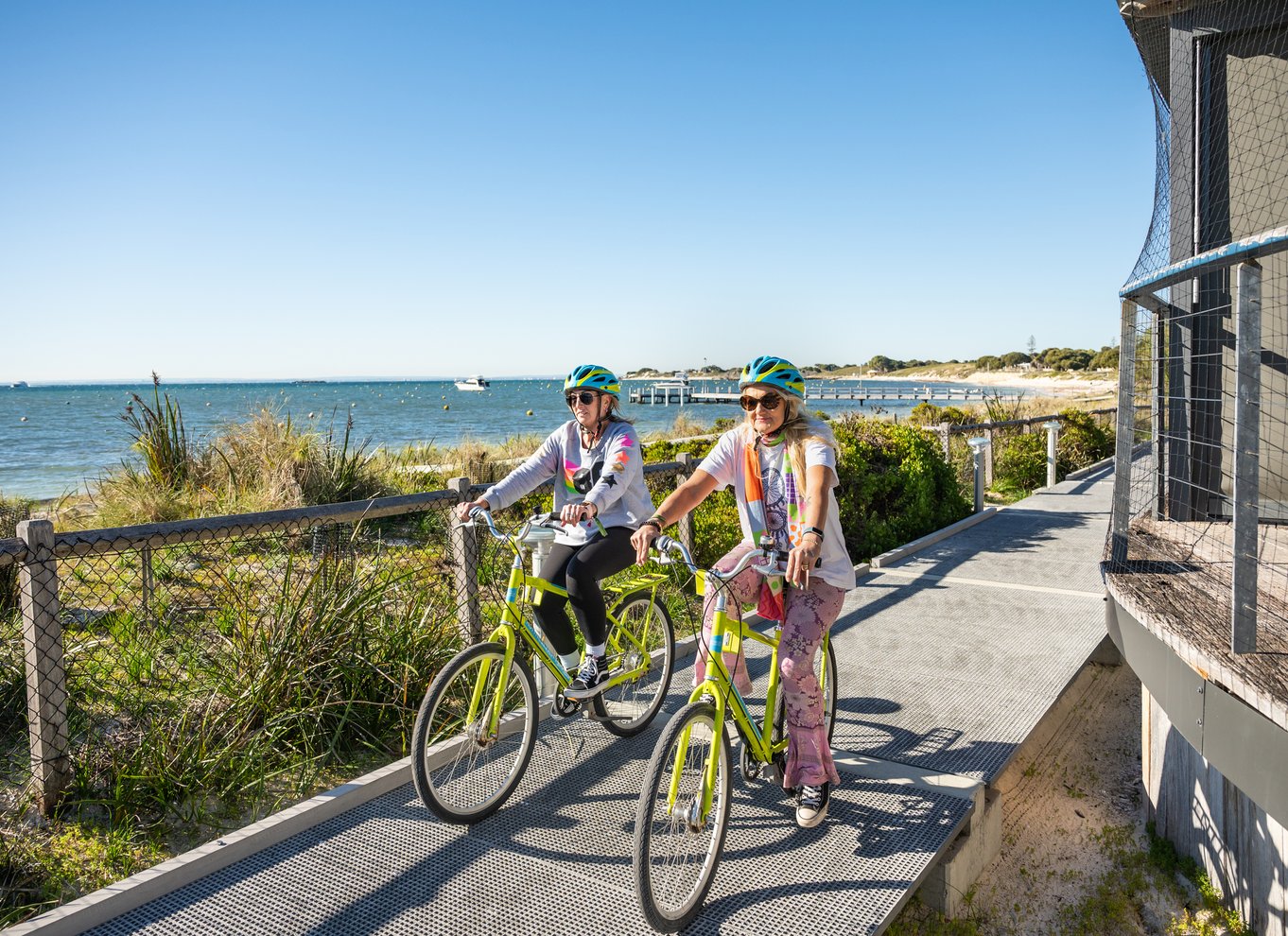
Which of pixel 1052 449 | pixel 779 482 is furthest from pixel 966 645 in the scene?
pixel 1052 449

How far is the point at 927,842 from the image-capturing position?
355 centimetres

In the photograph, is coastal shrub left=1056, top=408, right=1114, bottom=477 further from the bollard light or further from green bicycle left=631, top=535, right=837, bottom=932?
green bicycle left=631, top=535, right=837, bottom=932

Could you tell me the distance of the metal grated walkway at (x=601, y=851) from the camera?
306cm

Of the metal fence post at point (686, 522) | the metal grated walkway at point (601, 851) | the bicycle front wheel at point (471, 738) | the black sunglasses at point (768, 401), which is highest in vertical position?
the black sunglasses at point (768, 401)

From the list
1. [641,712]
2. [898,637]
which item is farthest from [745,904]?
[898,637]

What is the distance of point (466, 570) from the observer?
16.5 feet

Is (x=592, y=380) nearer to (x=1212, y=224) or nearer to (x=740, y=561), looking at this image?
(x=740, y=561)

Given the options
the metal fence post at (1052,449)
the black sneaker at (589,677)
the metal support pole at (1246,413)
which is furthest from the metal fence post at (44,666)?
the metal fence post at (1052,449)

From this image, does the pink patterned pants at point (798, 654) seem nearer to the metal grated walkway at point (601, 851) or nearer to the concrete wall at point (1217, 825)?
the metal grated walkway at point (601, 851)

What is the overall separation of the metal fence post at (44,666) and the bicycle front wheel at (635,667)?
2410 mm

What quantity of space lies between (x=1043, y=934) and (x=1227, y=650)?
5.90ft

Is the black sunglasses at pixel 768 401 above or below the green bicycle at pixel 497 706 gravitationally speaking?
above

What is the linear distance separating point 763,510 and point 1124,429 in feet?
A: 6.96

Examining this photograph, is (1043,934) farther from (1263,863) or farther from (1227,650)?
(1227,650)
